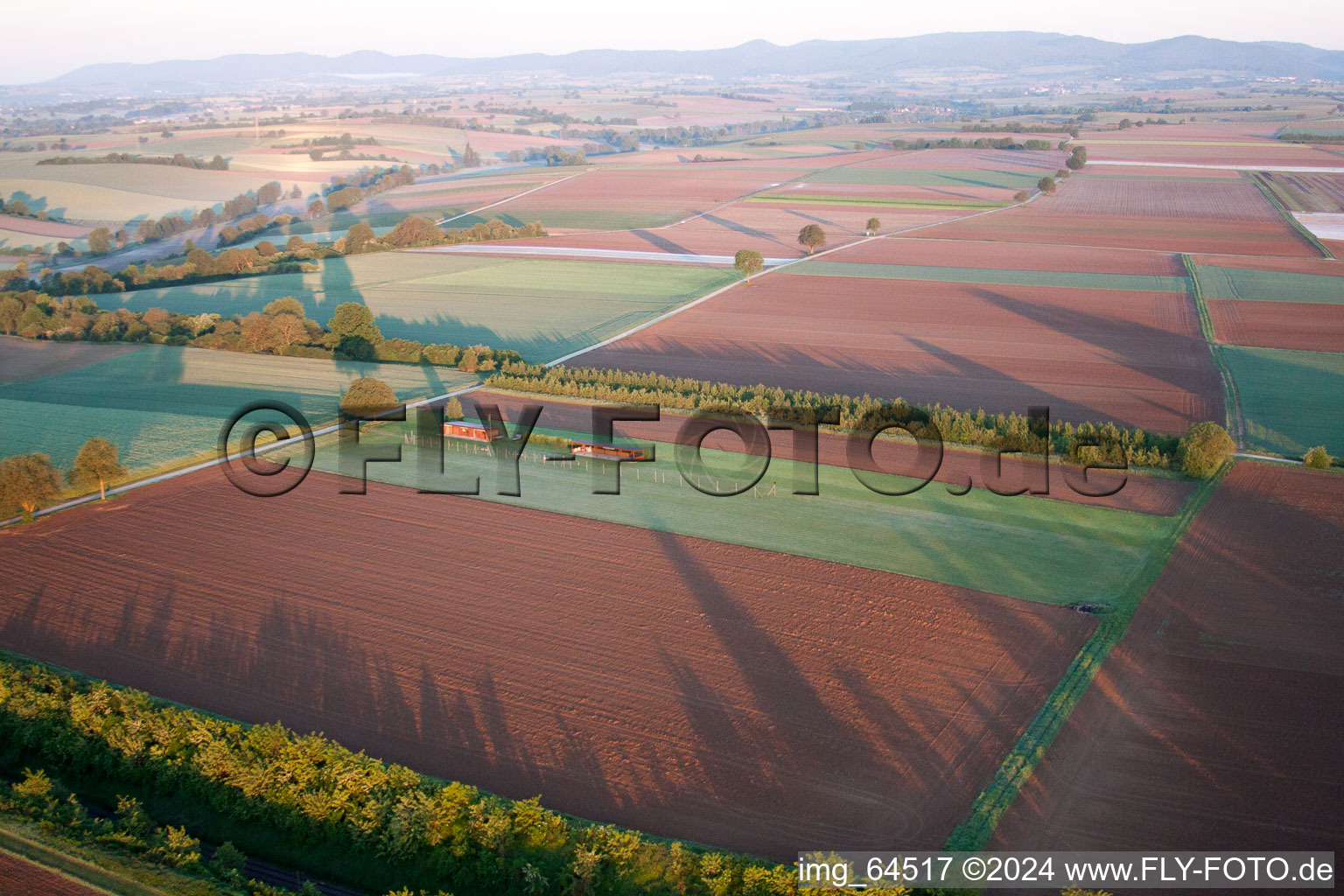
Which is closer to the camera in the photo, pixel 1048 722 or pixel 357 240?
pixel 1048 722

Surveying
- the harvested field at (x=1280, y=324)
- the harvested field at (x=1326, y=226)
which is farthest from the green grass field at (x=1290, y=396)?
the harvested field at (x=1326, y=226)

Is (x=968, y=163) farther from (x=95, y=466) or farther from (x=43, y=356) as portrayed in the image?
(x=95, y=466)

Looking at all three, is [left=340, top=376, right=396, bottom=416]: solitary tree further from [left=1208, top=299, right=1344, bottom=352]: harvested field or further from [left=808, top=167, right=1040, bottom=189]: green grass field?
[left=808, top=167, right=1040, bottom=189]: green grass field

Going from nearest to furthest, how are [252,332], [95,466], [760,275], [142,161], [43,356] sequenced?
1. [95,466]
2. [43,356]
3. [252,332]
4. [760,275]
5. [142,161]

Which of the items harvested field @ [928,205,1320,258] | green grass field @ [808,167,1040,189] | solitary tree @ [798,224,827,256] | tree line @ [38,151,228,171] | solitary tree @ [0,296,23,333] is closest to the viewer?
solitary tree @ [0,296,23,333]

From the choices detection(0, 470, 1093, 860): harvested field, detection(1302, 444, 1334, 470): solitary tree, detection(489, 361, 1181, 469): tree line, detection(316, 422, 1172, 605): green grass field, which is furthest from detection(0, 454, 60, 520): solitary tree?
detection(1302, 444, 1334, 470): solitary tree

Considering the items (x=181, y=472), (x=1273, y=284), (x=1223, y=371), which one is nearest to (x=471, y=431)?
(x=181, y=472)
